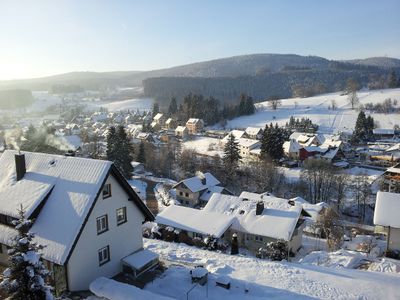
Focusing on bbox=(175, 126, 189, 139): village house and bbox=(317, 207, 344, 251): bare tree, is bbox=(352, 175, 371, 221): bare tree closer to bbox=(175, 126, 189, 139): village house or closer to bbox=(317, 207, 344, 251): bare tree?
bbox=(317, 207, 344, 251): bare tree

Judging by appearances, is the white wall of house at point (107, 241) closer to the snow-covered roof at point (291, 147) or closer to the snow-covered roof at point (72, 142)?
the snow-covered roof at point (72, 142)

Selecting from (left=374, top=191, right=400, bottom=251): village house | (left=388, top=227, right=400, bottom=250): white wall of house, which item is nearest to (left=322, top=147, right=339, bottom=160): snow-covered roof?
(left=374, top=191, right=400, bottom=251): village house

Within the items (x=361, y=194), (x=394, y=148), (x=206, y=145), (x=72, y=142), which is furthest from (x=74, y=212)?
(x=394, y=148)

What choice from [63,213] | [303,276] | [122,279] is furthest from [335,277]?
[63,213]

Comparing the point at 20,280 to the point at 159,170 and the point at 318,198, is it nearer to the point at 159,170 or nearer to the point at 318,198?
the point at 318,198

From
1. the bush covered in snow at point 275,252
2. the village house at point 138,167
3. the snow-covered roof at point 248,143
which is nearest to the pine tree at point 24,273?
the bush covered in snow at point 275,252

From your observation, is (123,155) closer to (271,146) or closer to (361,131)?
(271,146)

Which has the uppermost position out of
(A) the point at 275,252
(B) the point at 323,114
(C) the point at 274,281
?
(C) the point at 274,281
